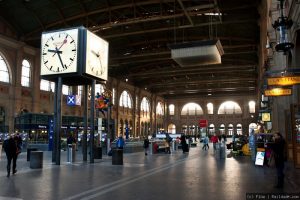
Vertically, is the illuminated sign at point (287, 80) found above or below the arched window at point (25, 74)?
below

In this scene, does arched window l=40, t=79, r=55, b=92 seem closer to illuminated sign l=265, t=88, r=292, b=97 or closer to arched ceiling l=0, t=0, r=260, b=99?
arched ceiling l=0, t=0, r=260, b=99

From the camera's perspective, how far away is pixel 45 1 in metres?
33.0

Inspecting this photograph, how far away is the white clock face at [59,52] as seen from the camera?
18.2 meters

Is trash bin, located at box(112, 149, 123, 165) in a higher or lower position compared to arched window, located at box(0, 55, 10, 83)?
lower

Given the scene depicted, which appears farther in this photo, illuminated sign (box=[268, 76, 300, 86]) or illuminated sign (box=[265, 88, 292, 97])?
illuminated sign (box=[265, 88, 292, 97])

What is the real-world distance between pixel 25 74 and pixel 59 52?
25.5 m

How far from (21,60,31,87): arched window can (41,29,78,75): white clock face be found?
24.3 meters

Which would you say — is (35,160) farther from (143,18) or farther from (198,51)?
(143,18)

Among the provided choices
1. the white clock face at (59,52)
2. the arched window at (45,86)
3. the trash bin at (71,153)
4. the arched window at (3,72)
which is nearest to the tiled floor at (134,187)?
the trash bin at (71,153)

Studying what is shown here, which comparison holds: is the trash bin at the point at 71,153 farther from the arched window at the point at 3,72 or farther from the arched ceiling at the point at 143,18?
the arched window at the point at 3,72

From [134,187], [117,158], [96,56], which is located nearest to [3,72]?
[96,56]

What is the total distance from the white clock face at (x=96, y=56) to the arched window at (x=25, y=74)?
79.3 ft

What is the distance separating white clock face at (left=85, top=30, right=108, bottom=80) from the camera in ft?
61.3

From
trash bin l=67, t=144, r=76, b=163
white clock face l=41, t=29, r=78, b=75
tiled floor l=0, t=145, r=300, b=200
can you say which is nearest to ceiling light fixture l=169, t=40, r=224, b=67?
white clock face l=41, t=29, r=78, b=75
